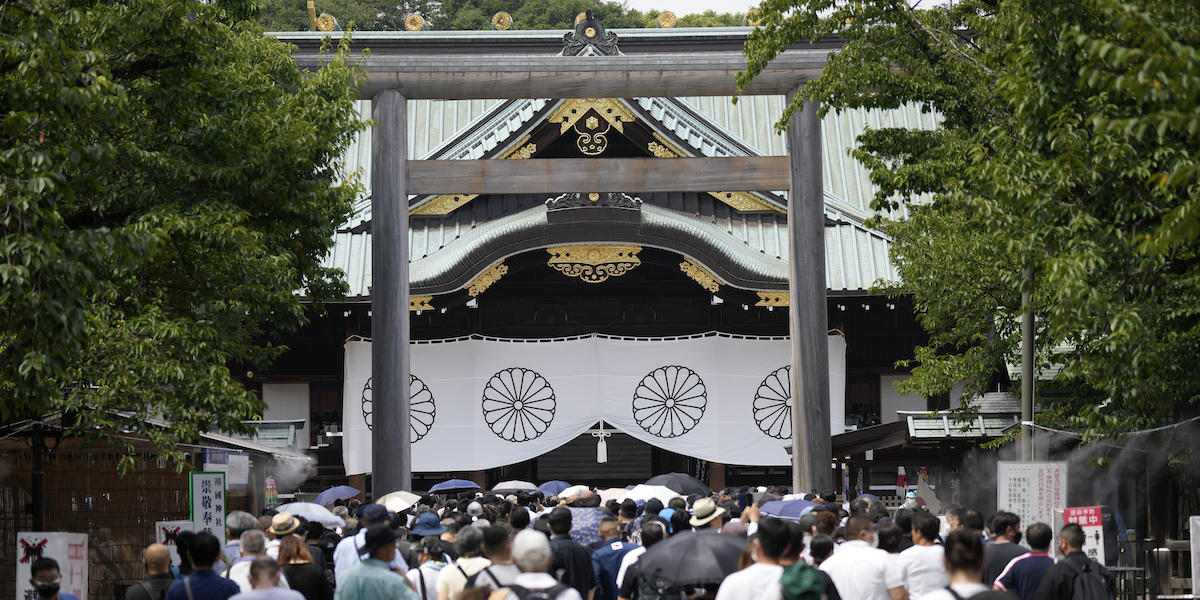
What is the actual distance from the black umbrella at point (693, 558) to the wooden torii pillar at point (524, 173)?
8145 millimetres

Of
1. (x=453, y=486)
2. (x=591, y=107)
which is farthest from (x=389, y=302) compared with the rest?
(x=591, y=107)

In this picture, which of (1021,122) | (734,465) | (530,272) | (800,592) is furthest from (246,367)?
(800,592)

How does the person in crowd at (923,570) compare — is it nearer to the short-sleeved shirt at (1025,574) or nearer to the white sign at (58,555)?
the short-sleeved shirt at (1025,574)

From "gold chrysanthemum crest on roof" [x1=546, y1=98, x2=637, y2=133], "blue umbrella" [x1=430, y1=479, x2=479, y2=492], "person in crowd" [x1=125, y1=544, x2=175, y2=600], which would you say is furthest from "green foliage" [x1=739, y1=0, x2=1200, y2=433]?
"blue umbrella" [x1=430, y1=479, x2=479, y2=492]

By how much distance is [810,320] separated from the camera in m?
14.2

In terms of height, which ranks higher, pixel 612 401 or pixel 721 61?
pixel 721 61

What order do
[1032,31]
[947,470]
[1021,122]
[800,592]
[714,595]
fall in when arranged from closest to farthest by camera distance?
1. [800,592]
2. [714,595]
3. [1032,31]
4. [1021,122]
5. [947,470]

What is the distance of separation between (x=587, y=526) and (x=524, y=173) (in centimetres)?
655

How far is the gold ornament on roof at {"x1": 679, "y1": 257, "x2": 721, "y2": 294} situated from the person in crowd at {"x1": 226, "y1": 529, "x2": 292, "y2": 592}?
11.9 metres

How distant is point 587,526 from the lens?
8938 millimetres

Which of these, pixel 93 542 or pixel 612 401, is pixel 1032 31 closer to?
pixel 93 542

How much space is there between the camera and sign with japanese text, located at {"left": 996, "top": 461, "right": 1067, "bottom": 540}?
33.2 feet

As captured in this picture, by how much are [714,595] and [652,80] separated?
29.0ft

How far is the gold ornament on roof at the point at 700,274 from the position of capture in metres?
18.0
